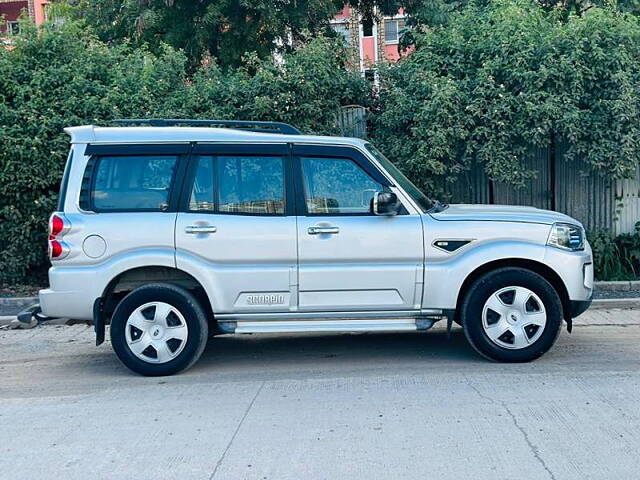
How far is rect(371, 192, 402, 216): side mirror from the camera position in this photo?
691cm

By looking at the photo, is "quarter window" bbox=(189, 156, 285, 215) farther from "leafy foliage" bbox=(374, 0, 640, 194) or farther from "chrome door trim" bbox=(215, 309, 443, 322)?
"leafy foliage" bbox=(374, 0, 640, 194)

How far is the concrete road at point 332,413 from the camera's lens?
4.86 metres

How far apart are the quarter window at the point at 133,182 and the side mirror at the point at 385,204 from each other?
1817mm

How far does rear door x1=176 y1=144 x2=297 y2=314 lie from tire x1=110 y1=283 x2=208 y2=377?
24cm

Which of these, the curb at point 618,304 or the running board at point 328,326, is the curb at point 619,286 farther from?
the running board at point 328,326

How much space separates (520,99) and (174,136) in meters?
5.49

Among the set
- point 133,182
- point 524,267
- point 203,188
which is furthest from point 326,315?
point 133,182

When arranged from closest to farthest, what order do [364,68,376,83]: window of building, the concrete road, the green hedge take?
1. the concrete road
2. the green hedge
3. [364,68,376,83]: window of building

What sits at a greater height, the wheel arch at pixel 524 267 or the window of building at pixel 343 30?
the window of building at pixel 343 30

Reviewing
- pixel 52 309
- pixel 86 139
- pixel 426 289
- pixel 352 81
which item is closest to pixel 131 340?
pixel 52 309

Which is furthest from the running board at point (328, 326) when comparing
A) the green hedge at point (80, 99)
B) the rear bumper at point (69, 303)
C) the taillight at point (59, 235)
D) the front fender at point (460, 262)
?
the green hedge at point (80, 99)

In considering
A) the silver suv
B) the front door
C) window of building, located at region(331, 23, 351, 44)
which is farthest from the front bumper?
window of building, located at region(331, 23, 351, 44)

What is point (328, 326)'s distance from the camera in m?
6.95

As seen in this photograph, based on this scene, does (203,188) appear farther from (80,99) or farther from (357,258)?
A: (80,99)
